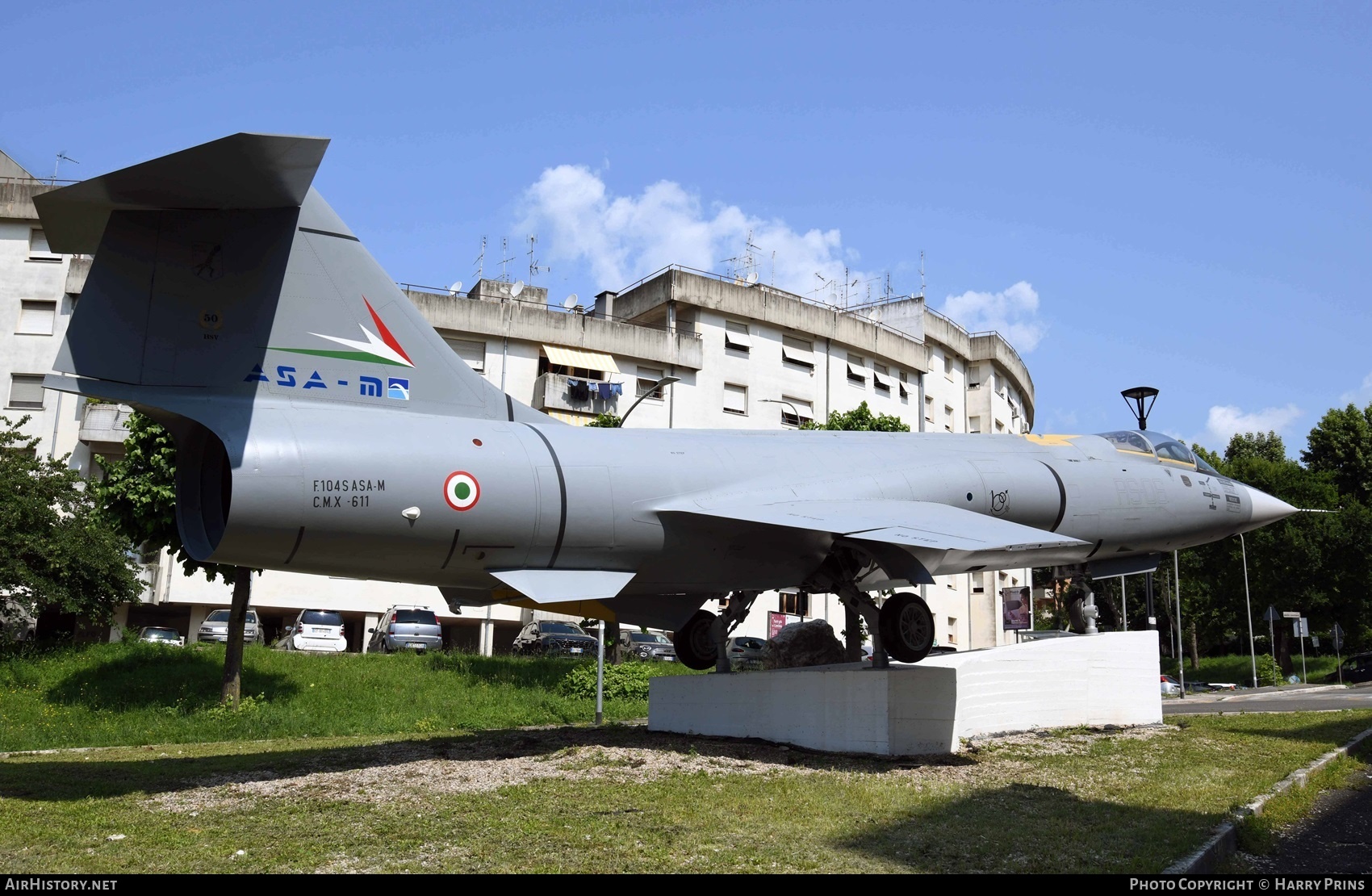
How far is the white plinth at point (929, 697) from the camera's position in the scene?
1234 centimetres

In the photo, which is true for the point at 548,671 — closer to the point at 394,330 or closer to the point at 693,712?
the point at 693,712

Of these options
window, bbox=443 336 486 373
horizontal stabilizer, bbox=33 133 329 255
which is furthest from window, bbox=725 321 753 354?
horizontal stabilizer, bbox=33 133 329 255

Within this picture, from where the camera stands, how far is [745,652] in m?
30.0

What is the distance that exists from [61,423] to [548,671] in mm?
21437

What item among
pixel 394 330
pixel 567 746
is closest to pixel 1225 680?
pixel 567 746

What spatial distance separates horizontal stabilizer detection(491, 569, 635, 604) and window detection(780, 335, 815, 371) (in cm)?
3497

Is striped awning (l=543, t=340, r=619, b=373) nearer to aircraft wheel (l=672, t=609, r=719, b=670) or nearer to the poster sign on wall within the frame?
the poster sign on wall

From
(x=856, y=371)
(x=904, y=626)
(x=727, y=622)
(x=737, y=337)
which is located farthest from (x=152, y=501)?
(x=856, y=371)

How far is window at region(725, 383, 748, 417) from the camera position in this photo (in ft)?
A: 143

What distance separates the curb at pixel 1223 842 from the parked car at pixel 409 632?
22.3 metres

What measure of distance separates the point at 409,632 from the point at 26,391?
1769cm

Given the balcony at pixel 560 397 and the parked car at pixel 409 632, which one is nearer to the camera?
the parked car at pixel 409 632

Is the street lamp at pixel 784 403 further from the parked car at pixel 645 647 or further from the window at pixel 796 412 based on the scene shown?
the parked car at pixel 645 647

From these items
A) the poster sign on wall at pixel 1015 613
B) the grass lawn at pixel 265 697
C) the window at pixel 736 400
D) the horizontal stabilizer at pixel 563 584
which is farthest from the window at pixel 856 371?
the horizontal stabilizer at pixel 563 584
